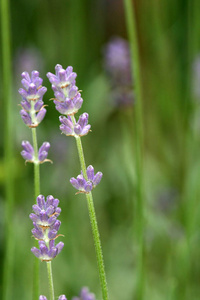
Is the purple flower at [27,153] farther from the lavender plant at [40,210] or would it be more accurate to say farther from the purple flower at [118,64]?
the purple flower at [118,64]

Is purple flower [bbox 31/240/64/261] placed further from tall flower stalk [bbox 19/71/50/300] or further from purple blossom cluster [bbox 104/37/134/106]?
purple blossom cluster [bbox 104/37/134/106]

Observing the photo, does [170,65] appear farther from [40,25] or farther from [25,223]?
[25,223]

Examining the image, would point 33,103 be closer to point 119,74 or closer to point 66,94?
point 66,94

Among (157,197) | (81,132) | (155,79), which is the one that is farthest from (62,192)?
(81,132)

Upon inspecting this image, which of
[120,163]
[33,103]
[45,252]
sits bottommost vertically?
[45,252]

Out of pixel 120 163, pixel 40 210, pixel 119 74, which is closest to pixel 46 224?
pixel 40 210

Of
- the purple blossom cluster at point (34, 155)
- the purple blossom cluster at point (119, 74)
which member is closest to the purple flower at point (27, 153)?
the purple blossom cluster at point (34, 155)
